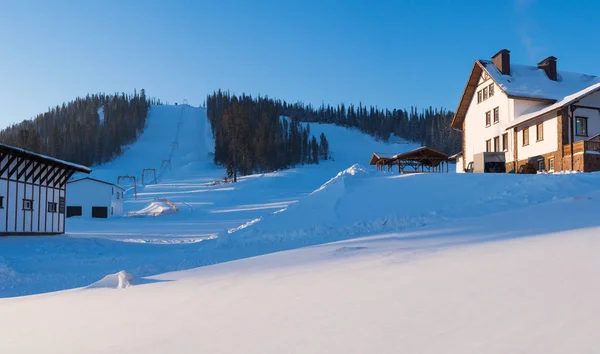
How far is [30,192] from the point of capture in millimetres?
21328

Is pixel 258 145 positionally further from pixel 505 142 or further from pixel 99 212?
pixel 505 142

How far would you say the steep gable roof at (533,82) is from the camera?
29.9 metres

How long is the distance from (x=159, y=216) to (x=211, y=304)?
34.8 m

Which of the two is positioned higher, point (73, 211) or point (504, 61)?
point (504, 61)

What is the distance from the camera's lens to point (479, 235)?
9.40 metres

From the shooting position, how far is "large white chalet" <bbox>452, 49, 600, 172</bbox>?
84.1ft

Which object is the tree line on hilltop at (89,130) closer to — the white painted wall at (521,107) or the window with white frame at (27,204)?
the window with white frame at (27,204)

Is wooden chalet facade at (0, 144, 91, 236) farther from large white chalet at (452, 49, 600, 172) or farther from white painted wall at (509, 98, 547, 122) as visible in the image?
white painted wall at (509, 98, 547, 122)

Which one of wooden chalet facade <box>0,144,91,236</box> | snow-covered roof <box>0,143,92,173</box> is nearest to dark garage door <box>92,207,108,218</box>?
wooden chalet facade <box>0,144,91,236</box>

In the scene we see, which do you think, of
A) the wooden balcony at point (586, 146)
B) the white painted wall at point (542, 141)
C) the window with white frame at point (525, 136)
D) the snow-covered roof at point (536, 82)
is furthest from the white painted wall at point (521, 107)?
the wooden balcony at point (586, 146)

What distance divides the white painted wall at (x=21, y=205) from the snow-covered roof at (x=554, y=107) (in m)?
29.0

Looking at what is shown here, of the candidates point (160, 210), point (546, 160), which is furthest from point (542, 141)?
point (160, 210)

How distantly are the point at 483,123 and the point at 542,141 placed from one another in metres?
7.23

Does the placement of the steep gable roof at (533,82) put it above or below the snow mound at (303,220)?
above
